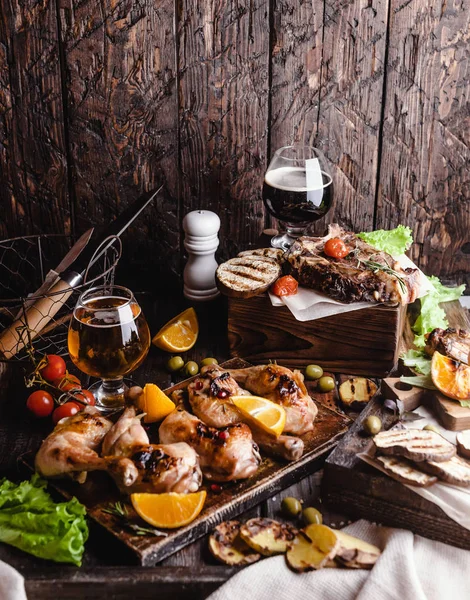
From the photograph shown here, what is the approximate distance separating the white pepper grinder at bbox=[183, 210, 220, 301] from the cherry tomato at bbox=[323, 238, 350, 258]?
0.49 meters

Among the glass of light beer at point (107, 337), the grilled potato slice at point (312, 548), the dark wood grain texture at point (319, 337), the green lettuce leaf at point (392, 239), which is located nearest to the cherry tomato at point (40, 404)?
the glass of light beer at point (107, 337)

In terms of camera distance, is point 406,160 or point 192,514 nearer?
point 192,514

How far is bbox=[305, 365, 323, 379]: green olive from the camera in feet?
7.92

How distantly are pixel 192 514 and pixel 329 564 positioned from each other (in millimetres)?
336

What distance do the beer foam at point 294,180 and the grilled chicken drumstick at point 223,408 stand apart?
807mm

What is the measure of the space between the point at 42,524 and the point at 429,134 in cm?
213

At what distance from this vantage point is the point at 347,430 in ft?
6.71

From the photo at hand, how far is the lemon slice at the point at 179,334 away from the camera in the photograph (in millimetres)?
2590

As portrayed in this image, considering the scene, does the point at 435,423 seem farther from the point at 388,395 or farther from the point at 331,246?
the point at 331,246

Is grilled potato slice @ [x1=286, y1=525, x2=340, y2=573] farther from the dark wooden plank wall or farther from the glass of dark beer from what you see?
the dark wooden plank wall

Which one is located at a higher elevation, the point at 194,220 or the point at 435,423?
the point at 194,220

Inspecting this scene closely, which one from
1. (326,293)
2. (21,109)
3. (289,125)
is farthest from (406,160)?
(21,109)

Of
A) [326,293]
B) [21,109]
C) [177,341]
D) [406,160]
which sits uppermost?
[21,109]

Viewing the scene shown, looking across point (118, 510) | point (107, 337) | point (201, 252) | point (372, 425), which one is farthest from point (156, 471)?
point (201, 252)
